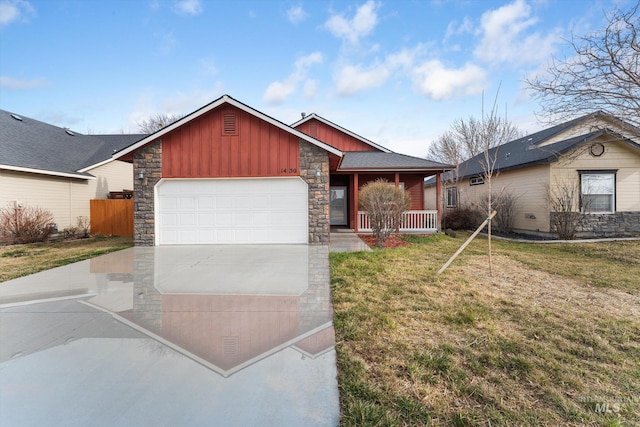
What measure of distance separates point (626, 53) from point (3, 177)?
67.2 feet

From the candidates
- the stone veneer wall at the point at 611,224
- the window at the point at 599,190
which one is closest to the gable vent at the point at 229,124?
the window at the point at 599,190

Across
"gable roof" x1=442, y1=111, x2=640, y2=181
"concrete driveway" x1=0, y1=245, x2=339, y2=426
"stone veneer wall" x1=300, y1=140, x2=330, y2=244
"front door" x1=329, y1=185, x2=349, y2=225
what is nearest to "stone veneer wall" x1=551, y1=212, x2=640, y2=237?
"gable roof" x1=442, y1=111, x2=640, y2=181

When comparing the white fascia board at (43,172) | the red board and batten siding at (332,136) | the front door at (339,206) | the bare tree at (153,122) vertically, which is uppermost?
the bare tree at (153,122)

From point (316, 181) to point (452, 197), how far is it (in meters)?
14.6

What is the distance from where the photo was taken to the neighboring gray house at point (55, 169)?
38.9 feet

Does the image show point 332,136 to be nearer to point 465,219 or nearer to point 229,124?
point 229,124

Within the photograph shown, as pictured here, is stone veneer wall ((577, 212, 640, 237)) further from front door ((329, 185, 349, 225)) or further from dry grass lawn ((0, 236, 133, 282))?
dry grass lawn ((0, 236, 133, 282))

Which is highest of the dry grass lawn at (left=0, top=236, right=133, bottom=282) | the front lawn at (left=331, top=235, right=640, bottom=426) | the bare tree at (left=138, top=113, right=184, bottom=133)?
the bare tree at (left=138, top=113, right=184, bottom=133)

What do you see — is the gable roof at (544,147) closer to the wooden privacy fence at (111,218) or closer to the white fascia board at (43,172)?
the wooden privacy fence at (111,218)

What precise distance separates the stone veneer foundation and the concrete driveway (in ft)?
14.2

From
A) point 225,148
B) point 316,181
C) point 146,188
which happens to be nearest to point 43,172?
point 146,188

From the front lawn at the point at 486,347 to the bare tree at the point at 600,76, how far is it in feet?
15.8

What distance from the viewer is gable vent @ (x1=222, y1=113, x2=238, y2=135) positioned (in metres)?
9.87

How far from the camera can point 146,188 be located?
1000 centimetres
